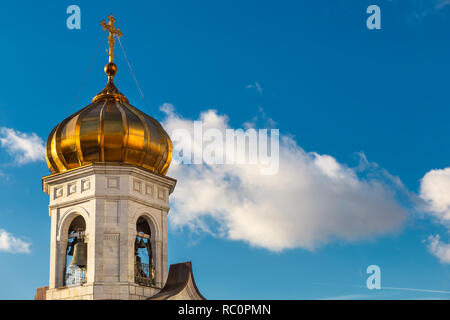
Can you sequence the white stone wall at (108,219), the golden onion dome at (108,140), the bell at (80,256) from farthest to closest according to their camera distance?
1. the golden onion dome at (108,140)
2. the bell at (80,256)
3. the white stone wall at (108,219)

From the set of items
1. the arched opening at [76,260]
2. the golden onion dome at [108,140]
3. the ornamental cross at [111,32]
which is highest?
the ornamental cross at [111,32]

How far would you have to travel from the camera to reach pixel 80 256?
29766mm

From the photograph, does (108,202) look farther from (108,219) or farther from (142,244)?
(142,244)

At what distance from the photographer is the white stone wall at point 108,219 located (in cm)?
2916

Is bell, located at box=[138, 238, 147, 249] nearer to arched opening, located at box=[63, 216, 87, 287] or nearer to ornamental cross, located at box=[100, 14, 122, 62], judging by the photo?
arched opening, located at box=[63, 216, 87, 287]

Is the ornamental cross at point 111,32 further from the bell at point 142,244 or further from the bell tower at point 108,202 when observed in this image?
the bell at point 142,244

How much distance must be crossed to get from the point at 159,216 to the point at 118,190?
2160 mm

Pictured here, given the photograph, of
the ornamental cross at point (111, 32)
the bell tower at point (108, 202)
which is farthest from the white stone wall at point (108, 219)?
the ornamental cross at point (111, 32)

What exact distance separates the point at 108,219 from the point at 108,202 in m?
0.65

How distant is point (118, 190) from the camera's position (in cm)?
3028

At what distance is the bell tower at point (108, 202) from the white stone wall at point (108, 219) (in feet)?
0.12

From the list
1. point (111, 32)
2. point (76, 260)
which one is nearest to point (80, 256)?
point (76, 260)
